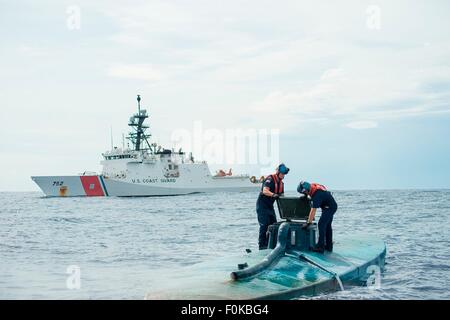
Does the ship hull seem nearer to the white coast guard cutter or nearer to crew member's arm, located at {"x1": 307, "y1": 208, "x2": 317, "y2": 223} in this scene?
the white coast guard cutter

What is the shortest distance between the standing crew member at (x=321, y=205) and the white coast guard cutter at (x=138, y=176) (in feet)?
182

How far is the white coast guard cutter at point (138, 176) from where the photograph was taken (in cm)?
6494

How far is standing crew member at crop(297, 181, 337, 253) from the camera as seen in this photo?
1035 cm

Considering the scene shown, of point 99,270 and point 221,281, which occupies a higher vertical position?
point 221,281

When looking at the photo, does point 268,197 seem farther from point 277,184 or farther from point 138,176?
point 138,176

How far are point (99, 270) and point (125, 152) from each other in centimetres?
5500

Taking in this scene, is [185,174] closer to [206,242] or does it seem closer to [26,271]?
[206,242]

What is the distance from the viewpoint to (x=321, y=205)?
10.6m

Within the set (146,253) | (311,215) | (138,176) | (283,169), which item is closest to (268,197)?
(283,169)

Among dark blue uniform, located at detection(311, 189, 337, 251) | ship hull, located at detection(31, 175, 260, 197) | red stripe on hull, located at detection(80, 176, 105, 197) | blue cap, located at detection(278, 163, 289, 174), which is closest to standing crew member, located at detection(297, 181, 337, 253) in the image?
dark blue uniform, located at detection(311, 189, 337, 251)

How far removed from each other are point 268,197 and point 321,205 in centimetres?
147

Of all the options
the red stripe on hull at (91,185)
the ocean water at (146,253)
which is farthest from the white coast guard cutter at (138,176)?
the ocean water at (146,253)
